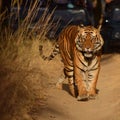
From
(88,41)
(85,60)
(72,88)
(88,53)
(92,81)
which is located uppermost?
(88,41)

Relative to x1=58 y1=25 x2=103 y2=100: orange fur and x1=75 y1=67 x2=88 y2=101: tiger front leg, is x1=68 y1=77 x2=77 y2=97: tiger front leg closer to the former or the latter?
x1=58 y1=25 x2=103 y2=100: orange fur

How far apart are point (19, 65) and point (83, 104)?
3.69 ft

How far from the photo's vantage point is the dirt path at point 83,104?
795 centimetres

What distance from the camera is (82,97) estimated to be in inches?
349

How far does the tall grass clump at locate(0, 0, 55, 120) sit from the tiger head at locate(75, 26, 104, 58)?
2.86 feet

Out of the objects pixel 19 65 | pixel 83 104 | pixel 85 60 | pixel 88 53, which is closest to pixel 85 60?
pixel 85 60

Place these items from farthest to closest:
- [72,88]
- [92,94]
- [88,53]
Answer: [72,88] < [92,94] < [88,53]

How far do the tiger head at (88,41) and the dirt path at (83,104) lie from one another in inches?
30.3

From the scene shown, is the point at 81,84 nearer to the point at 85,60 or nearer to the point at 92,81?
the point at 92,81

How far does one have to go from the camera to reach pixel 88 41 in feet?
29.4

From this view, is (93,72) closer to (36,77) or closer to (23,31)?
(36,77)

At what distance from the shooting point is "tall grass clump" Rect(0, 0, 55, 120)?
7352 millimetres

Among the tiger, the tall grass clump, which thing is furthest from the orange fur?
the tall grass clump

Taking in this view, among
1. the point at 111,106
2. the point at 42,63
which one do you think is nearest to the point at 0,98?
the point at 111,106
